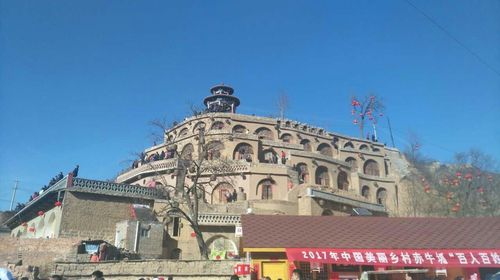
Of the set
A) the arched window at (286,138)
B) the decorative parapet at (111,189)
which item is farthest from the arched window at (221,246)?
the arched window at (286,138)

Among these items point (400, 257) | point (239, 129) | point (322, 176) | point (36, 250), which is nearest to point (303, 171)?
point (322, 176)

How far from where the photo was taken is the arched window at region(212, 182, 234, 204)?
119 ft

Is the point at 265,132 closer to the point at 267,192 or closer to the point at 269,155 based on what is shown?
the point at 269,155

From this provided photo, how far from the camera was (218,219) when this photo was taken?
27.2m

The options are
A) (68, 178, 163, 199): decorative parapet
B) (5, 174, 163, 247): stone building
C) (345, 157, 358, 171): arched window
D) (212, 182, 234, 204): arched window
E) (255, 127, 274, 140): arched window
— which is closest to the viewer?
(5, 174, 163, 247): stone building

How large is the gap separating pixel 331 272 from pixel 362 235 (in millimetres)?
2134

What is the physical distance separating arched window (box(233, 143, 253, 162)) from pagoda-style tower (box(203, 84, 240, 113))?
11.8 meters

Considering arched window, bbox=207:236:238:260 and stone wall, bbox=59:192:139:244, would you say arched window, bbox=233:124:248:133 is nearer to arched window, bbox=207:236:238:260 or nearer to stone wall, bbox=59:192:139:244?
arched window, bbox=207:236:238:260

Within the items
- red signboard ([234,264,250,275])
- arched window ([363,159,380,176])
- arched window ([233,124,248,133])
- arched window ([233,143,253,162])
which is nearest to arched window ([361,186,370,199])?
arched window ([363,159,380,176])

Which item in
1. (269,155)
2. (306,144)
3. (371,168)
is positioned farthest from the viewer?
(371,168)

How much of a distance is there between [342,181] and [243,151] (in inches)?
461

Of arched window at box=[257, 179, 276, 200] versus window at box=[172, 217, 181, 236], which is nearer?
window at box=[172, 217, 181, 236]

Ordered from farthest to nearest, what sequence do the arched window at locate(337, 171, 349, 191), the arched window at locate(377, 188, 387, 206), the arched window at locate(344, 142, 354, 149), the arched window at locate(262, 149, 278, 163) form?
1. the arched window at locate(344, 142, 354, 149)
2. the arched window at locate(377, 188, 387, 206)
3. the arched window at locate(337, 171, 349, 191)
4. the arched window at locate(262, 149, 278, 163)

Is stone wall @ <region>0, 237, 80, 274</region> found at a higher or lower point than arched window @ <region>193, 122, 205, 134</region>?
lower
